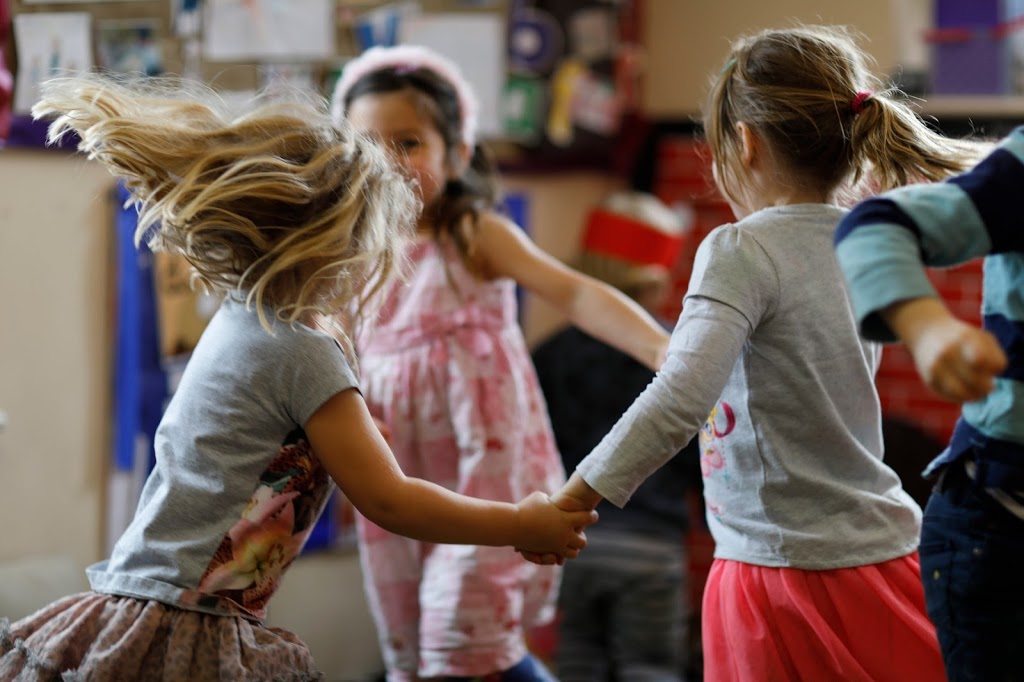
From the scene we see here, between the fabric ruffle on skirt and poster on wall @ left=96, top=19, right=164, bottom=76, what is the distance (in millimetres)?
1176

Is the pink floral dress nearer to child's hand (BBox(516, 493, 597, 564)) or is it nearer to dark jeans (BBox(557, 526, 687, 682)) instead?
child's hand (BBox(516, 493, 597, 564))

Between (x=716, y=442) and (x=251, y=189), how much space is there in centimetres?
59

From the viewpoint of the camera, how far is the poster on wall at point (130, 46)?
2107 millimetres

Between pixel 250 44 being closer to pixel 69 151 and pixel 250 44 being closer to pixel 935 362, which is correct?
pixel 69 151

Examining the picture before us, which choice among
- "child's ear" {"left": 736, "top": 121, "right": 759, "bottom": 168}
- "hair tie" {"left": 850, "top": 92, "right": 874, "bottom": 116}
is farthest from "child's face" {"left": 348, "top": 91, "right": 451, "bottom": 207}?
"hair tie" {"left": 850, "top": 92, "right": 874, "bottom": 116}

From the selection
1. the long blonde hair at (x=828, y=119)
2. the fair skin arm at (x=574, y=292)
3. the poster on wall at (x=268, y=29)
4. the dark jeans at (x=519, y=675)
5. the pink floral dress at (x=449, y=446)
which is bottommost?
the dark jeans at (x=519, y=675)

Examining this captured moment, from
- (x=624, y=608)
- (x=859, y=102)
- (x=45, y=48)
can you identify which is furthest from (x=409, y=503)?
(x=624, y=608)

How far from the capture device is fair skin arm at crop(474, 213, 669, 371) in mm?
1688

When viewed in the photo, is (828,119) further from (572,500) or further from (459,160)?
(459,160)

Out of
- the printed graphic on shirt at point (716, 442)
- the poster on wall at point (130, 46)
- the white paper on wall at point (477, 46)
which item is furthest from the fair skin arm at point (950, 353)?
the white paper on wall at point (477, 46)

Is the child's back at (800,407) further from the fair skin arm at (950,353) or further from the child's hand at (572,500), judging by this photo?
the fair skin arm at (950,353)

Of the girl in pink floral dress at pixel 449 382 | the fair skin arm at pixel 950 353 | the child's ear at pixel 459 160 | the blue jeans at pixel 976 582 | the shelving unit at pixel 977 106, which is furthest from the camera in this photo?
the shelving unit at pixel 977 106

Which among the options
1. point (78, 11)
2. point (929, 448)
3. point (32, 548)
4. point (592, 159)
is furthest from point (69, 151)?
point (929, 448)

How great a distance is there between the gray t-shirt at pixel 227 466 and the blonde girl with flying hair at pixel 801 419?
32cm
